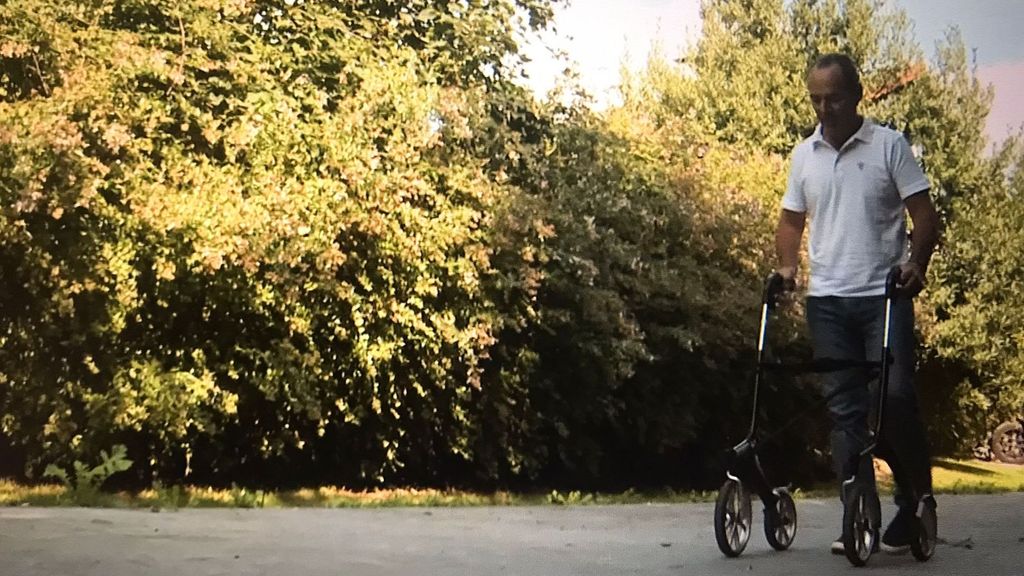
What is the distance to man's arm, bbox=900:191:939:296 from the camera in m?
2.70

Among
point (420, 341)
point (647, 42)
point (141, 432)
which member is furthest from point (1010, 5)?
point (141, 432)

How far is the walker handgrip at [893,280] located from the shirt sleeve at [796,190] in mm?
343

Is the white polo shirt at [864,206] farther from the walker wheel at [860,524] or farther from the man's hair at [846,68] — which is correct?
the walker wheel at [860,524]

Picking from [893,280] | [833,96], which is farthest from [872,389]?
[833,96]

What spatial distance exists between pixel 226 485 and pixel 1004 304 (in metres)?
4.36

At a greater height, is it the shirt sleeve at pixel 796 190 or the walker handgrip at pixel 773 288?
the shirt sleeve at pixel 796 190

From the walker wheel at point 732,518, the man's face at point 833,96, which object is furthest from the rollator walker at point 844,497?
the man's face at point 833,96

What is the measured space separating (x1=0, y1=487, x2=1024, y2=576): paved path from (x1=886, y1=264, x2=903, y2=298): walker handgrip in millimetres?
571

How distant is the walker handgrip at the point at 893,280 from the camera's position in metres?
2.67

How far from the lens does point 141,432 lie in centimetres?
544

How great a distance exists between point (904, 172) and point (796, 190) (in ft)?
0.89

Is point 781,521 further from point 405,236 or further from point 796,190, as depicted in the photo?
point 405,236

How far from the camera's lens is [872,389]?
2.79m

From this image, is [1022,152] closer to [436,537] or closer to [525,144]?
[525,144]
